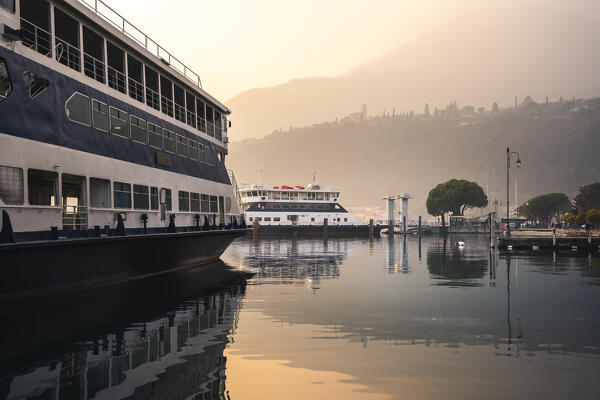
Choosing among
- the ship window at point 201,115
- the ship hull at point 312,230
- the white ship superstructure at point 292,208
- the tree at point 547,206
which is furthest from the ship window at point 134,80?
the tree at point 547,206

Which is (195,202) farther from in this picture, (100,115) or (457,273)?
(457,273)

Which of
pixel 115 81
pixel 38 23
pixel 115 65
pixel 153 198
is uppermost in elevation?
pixel 38 23

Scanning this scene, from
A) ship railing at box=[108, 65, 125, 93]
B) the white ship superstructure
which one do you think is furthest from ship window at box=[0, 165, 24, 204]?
the white ship superstructure

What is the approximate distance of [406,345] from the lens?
38.4 ft

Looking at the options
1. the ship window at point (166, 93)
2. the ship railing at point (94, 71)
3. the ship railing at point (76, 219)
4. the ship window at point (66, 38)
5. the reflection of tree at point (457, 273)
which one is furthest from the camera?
the ship window at point (166, 93)

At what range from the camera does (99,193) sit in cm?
2012

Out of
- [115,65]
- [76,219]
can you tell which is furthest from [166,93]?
[76,219]

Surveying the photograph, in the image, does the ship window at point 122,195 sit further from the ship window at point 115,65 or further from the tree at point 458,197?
the tree at point 458,197

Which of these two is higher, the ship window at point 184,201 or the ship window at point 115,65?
the ship window at point 115,65

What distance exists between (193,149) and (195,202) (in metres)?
3.03

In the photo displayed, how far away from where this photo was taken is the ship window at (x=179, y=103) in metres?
29.4

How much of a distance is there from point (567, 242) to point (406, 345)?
136ft

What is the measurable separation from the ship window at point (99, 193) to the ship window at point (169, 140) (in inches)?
256

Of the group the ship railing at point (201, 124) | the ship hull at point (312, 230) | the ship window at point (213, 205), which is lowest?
the ship hull at point (312, 230)
